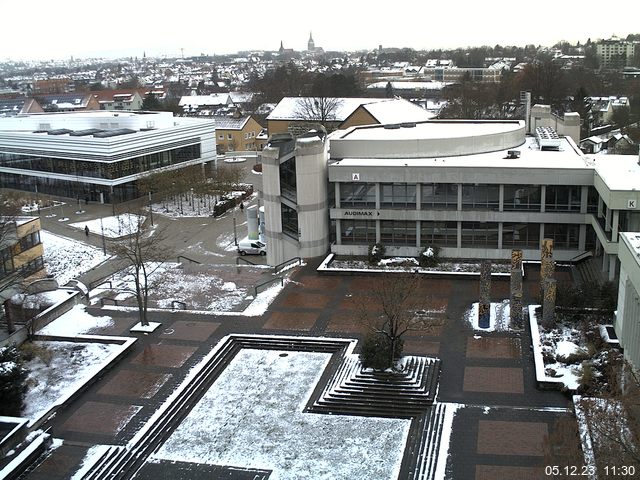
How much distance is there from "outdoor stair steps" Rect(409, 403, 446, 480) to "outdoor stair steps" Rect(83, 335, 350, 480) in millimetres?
6360

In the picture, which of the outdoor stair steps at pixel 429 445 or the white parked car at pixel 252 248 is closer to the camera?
the outdoor stair steps at pixel 429 445

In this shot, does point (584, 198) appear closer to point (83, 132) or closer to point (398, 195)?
point (398, 195)

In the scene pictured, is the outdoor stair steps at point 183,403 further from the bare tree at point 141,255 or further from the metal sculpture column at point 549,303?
the metal sculpture column at point 549,303

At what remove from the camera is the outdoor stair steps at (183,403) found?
21500 mm

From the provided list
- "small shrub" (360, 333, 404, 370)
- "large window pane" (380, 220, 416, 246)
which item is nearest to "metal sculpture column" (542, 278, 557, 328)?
"small shrub" (360, 333, 404, 370)

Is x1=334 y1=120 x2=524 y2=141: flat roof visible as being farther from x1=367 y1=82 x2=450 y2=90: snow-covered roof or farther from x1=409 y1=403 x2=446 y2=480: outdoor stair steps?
x1=367 y1=82 x2=450 y2=90: snow-covered roof

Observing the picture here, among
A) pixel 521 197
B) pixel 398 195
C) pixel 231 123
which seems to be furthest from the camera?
pixel 231 123

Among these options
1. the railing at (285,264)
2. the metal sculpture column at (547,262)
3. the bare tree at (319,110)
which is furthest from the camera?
the bare tree at (319,110)

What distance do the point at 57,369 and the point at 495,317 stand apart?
719 inches

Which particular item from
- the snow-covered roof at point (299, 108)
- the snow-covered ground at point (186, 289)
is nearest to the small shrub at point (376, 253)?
the snow-covered ground at point (186, 289)

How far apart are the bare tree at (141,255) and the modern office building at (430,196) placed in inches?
271

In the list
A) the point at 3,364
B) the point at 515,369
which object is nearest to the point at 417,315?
the point at 515,369

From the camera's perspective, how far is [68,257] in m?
48.0

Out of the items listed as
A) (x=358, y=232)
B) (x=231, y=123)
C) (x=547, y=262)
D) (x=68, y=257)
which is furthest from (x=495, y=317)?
(x=231, y=123)
